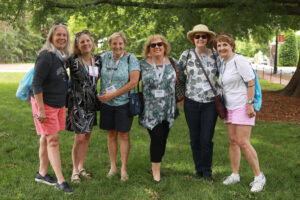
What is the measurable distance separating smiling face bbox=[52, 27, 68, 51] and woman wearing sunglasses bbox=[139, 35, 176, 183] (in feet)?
3.35

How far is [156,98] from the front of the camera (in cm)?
407

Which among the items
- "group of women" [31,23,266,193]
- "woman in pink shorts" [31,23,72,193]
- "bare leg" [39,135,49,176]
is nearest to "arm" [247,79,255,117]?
"group of women" [31,23,266,193]

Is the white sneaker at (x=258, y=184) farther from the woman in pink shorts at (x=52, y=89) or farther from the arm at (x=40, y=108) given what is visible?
the arm at (x=40, y=108)

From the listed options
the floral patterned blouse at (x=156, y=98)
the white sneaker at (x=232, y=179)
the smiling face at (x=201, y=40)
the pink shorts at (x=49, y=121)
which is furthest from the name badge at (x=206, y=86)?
the pink shorts at (x=49, y=121)

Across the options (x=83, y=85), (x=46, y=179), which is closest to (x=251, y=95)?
(x=83, y=85)

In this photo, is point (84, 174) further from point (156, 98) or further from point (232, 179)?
point (232, 179)

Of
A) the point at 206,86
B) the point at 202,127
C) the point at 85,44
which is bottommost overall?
the point at 202,127

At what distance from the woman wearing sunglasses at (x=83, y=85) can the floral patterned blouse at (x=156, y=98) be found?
2.09 feet

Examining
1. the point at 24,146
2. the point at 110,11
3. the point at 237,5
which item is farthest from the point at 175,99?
the point at 110,11

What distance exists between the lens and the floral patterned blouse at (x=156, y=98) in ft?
13.2

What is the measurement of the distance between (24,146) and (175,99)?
3.30 m

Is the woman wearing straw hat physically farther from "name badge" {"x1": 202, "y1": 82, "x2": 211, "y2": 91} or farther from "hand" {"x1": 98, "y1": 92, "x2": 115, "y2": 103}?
"hand" {"x1": 98, "y1": 92, "x2": 115, "y2": 103}

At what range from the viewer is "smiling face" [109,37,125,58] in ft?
13.1

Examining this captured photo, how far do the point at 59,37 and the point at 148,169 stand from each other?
2.37m
